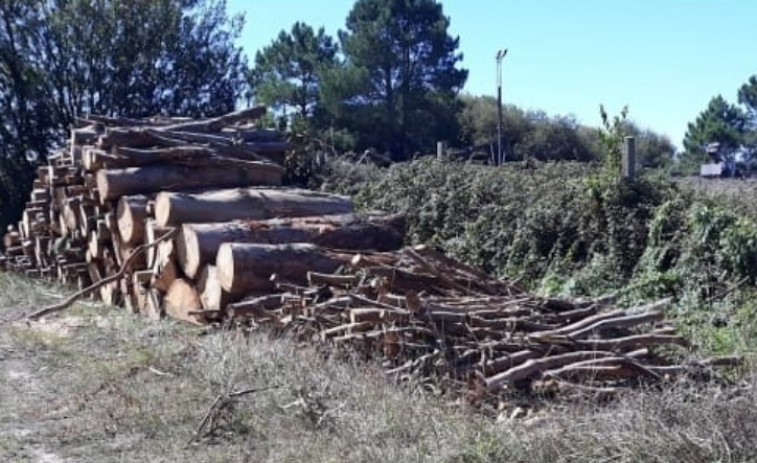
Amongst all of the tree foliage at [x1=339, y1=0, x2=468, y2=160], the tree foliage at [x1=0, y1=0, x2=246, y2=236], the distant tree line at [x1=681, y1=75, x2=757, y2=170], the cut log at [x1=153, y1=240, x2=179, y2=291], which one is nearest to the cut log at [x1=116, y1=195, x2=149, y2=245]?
the cut log at [x1=153, y1=240, x2=179, y2=291]

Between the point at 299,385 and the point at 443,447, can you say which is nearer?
the point at 443,447

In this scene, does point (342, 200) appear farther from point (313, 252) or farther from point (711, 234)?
point (711, 234)

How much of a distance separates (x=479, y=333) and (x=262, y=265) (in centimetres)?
243

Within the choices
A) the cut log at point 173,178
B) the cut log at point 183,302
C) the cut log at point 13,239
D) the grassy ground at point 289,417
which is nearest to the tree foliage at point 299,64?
the cut log at point 13,239

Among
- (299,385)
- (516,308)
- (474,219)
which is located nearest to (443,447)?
(299,385)

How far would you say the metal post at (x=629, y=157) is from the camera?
1180 cm

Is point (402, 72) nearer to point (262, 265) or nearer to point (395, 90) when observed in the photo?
A: point (395, 90)

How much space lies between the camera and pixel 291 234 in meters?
9.44

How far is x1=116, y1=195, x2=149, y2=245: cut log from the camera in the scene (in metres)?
10.4

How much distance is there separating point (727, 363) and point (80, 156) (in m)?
8.23

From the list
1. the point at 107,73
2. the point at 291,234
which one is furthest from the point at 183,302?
the point at 107,73

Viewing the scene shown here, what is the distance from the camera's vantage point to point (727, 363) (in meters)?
6.64

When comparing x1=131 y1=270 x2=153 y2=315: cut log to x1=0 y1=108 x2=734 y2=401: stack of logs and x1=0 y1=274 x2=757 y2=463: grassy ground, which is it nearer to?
x1=0 y1=108 x2=734 y2=401: stack of logs

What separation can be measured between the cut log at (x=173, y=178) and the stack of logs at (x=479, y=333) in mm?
3166
